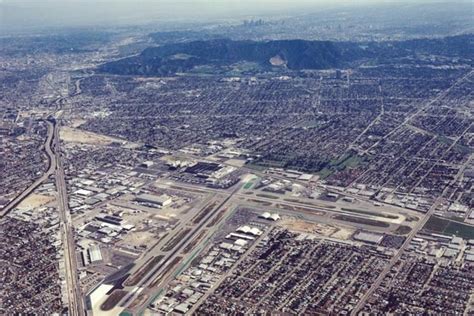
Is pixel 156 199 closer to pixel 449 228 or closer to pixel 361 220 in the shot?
pixel 361 220

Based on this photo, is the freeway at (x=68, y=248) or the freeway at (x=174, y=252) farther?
the freeway at (x=174, y=252)

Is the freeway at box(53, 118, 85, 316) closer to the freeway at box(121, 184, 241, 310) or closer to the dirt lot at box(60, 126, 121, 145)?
the freeway at box(121, 184, 241, 310)

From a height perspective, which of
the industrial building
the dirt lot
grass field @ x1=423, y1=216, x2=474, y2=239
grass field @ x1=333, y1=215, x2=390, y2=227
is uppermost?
the dirt lot

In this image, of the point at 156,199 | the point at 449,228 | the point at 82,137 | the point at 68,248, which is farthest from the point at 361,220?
the point at 82,137

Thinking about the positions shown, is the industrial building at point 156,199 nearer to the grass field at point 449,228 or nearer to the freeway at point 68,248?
the freeway at point 68,248

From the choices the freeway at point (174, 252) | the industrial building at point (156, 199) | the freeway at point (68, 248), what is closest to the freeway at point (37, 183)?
the freeway at point (68, 248)

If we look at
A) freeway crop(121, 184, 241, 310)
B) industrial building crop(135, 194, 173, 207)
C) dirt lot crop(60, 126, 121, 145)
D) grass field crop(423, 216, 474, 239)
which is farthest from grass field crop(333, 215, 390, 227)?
dirt lot crop(60, 126, 121, 145)

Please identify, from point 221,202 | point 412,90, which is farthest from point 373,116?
point 221,202

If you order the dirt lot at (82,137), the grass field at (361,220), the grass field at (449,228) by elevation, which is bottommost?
the grass field at (449,228)
